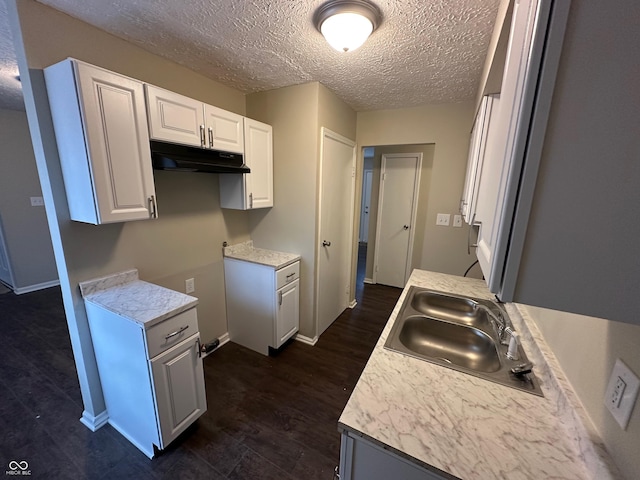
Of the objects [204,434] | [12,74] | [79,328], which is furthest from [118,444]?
[12,74]

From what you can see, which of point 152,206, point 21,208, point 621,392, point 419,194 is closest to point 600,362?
point 621,392

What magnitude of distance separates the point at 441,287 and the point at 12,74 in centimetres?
386

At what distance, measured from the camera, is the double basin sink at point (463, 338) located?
1034 millimetres

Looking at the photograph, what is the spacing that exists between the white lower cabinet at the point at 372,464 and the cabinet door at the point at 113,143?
1566 mm

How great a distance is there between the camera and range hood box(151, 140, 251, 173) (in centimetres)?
158

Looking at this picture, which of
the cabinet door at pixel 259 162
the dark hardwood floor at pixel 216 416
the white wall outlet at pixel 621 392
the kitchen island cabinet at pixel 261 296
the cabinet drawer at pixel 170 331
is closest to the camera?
the white wall outlet at pixel 621 392

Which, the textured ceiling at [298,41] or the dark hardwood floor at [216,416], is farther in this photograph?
the dark hardwood floor at [216,416]

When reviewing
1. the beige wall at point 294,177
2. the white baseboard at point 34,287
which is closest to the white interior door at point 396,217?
the beige wall at point 294,177

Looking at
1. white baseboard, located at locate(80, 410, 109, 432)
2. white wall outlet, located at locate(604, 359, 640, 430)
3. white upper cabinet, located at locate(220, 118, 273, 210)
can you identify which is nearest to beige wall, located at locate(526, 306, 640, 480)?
white wall outlet, located at locate(604, 359, 640, 430)

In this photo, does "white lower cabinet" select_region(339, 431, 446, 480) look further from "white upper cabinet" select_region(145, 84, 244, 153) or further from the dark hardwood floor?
"white upper cabinet" select_region(145, 84, 244, 153)

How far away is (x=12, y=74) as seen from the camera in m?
2.13

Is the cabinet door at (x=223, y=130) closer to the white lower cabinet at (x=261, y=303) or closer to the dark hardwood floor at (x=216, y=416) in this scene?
the white lower cabinet at (x=261, y=303)

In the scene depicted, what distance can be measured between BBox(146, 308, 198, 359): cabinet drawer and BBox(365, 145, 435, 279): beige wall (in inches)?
114

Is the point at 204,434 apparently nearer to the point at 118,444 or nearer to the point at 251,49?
the point at 118,444
